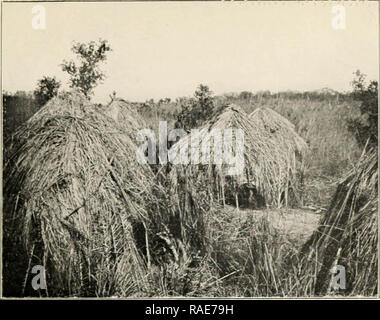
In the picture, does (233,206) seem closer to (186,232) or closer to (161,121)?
(186,232)

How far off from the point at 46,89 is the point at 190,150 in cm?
114

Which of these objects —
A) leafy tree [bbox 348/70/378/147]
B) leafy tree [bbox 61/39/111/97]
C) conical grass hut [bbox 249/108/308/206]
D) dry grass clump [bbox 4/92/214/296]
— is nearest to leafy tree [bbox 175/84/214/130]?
conical grass hut [bbox 249/108/308/206]

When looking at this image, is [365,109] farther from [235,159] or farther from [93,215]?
[93,215]

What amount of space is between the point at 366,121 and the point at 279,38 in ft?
2.87

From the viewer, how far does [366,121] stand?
13.2 feet

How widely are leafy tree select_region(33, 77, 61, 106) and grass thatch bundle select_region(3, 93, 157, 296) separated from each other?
6cm

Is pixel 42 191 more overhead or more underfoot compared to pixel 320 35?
more underfoot

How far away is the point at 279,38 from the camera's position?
402 centimetres

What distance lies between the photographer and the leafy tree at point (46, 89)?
4039 mm

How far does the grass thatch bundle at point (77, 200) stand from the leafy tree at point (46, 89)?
0.06m

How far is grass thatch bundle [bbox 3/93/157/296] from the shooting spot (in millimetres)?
3949

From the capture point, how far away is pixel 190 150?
4.00 m
